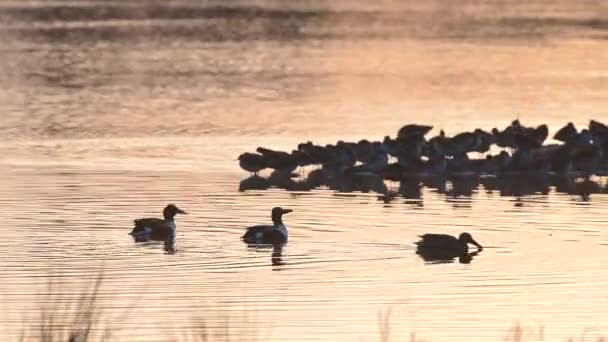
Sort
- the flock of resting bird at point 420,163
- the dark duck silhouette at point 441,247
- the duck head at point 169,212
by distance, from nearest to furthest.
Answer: the dark duck silhouette at point 441,247 < the duck head at point 169,212 < the flock of resting bird at point 420,163

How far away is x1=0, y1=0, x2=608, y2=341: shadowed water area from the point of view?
18.1 metres

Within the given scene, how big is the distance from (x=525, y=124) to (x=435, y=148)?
6.34 m

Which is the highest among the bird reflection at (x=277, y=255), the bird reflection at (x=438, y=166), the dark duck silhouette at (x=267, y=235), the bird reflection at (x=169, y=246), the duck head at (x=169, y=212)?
the bird reflection at (x=438, y=166)

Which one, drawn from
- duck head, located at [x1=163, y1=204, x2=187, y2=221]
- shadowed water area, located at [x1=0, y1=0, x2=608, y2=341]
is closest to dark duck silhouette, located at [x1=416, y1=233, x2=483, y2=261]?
shadowed water area, located at [x1=0, y1=0, x2=608, y2=341]

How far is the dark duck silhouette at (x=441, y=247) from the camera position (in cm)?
2131

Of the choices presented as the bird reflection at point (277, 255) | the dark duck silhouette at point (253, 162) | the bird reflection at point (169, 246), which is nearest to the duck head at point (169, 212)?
the bird reflection at point (169, 246)

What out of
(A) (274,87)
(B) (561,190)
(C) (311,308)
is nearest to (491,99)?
(A) (274,87)

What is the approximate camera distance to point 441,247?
21469 millimetres

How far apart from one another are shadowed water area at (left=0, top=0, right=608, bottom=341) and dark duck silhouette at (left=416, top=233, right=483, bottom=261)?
14cm

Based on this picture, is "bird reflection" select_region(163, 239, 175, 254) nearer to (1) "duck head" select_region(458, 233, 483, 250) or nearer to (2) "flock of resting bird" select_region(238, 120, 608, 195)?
(1) "duck head" select_region(458, 233, 483, 250)

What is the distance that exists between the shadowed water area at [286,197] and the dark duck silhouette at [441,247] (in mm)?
137

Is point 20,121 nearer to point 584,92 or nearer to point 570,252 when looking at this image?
point 584,92

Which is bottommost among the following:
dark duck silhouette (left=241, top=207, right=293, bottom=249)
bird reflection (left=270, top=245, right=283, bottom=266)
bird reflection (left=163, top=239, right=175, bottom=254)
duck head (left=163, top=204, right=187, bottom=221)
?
bird reflection (left=270, top=245, right=283, bottom=266)

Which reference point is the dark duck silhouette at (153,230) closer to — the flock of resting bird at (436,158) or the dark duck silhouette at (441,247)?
the dark duck silhouette at (441,247)
